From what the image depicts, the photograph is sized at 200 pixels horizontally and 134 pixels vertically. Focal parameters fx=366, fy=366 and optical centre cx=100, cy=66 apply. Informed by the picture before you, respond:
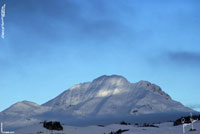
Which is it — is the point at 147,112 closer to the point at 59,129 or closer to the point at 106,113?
the point at 106,113

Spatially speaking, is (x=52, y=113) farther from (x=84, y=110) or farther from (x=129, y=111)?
(x=129, y=111)

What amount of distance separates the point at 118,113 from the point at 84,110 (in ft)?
61.3

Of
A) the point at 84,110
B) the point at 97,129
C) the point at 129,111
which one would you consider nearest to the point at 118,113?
the point at 129,111

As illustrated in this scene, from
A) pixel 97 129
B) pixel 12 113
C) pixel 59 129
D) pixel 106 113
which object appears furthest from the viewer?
pixel 106 113

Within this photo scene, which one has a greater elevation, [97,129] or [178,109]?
[178,109]

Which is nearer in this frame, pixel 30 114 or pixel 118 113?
pixel 30 114

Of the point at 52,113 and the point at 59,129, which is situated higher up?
the point at 52,113

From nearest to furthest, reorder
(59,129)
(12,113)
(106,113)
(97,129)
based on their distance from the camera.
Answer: (59,129) < (97,129) < (12,113) < (106,113)

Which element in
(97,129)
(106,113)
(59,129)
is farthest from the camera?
(106,113)

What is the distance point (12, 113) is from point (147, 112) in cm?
7014

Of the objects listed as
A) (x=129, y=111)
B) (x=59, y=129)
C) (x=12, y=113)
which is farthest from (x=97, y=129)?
(x=129, y=111)

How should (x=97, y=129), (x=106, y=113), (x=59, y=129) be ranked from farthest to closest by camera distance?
(x=106, y=113)
(x=97, y=129)
(x=59, y=129)

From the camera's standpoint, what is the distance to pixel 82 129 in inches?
1828

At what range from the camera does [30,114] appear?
178 metres
